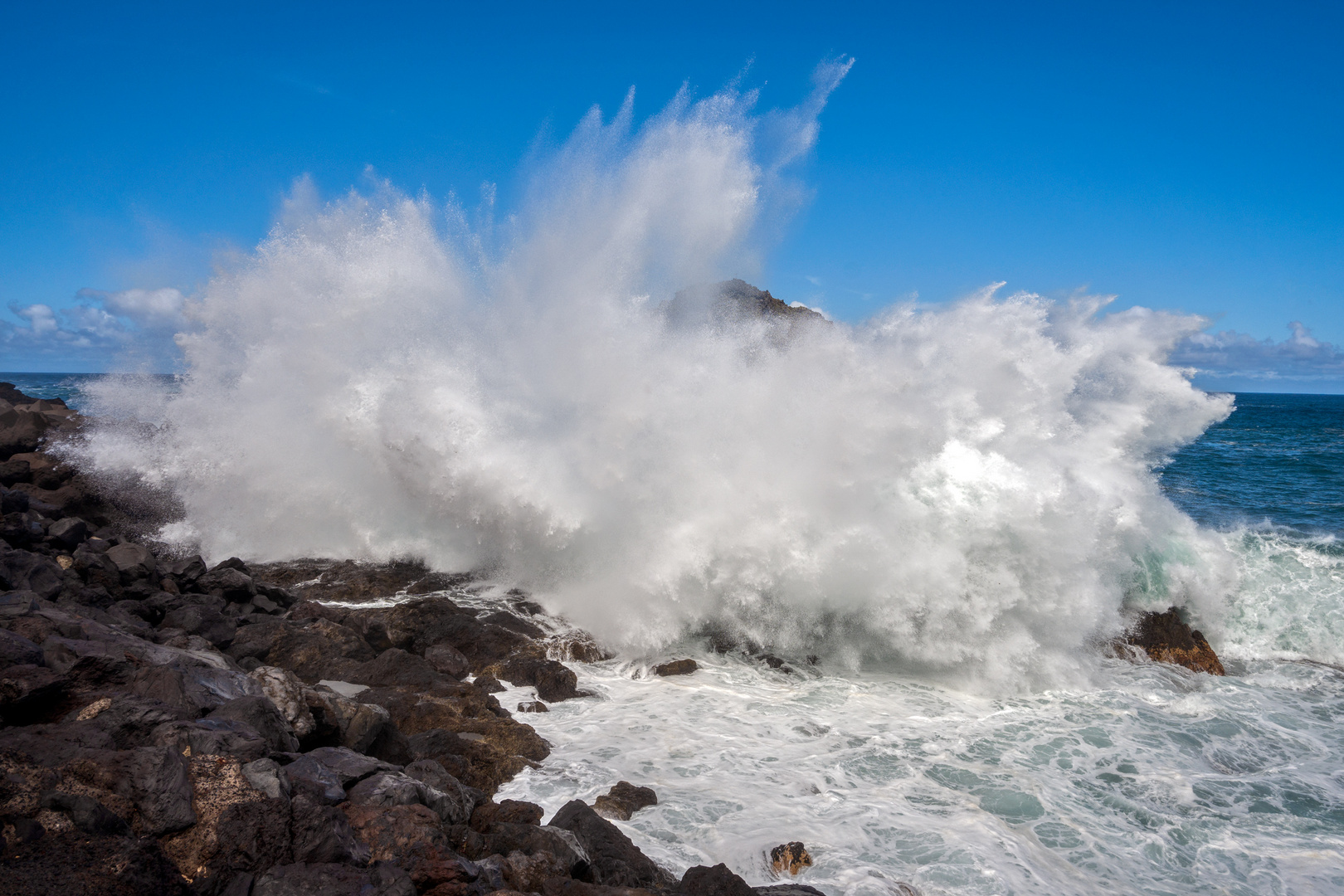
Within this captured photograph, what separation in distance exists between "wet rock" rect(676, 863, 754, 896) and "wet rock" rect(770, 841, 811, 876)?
0.85 metres

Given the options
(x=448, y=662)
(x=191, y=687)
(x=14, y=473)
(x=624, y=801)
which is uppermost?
(x=14, y=473)

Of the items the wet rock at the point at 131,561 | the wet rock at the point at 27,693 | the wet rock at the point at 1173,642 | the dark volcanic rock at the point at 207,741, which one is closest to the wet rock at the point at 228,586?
the wet rock at the point at 131,561

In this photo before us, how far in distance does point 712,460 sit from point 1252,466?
1189 inches

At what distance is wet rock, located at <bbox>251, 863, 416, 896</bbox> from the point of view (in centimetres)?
352

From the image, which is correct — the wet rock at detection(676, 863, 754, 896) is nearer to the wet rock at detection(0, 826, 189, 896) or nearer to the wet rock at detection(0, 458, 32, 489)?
the wet rock at detection(0, 826, 189, 896)

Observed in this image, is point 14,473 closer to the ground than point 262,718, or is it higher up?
higher up

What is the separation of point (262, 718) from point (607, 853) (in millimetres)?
2458

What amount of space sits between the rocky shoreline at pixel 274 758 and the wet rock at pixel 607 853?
0.05 feet

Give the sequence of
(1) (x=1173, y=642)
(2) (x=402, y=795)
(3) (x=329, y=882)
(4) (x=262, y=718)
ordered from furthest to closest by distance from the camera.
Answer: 1. (1) (x=1173, y=642)
2. (4) (x=262, y=718)
3. (2) (x=402, y=795)
4. (3) (x=329, y=882)

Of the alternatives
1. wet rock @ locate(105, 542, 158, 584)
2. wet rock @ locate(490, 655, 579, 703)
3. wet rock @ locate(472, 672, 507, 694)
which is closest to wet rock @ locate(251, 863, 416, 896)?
wet rock @ locate(472, 672, 507, 694)

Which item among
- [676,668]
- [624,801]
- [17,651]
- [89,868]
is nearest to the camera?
[89,868]

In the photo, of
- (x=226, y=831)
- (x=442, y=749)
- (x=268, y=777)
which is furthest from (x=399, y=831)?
(x=442, y=749)

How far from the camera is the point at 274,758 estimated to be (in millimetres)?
4707

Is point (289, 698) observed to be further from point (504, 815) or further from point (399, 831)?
point (399, 831)
